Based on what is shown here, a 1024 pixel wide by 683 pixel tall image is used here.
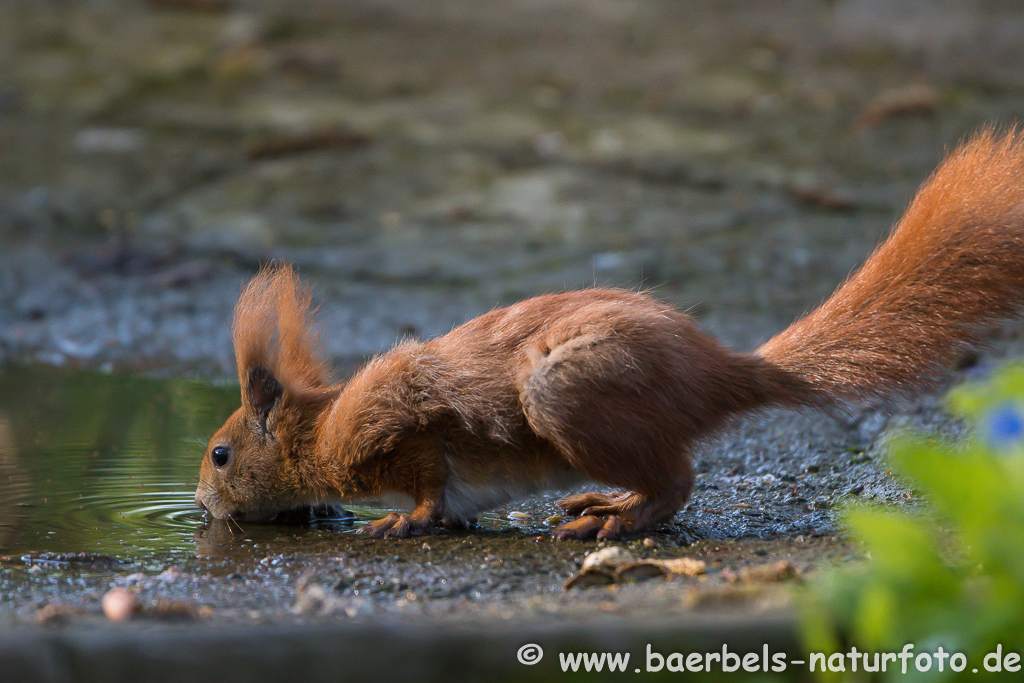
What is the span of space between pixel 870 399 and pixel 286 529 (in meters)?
2.19

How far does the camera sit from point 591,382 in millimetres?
3443

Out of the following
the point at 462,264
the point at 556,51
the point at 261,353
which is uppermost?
the point at 556,51

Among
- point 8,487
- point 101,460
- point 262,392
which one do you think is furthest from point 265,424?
point 8,487

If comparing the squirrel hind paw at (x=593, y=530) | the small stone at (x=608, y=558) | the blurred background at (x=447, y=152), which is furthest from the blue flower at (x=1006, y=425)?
the blurred background at (x=447, y=152)

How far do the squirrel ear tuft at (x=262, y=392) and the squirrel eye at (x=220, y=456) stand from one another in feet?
0.58

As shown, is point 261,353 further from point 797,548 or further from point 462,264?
point 462,264

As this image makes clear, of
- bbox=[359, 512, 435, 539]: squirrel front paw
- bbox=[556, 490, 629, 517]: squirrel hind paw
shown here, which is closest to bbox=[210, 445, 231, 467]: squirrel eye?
bbox=[359, 512, 435, 539]: squirrel front paw

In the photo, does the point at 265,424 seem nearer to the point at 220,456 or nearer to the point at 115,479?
the point at 220,456

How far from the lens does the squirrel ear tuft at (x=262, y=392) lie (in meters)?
4.03

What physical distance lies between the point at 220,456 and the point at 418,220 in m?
4.62

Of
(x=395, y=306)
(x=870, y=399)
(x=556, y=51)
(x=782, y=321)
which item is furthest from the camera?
(x=556, y=51)

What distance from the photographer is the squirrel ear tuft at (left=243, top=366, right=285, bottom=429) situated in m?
4.03

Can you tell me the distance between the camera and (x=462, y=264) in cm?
767

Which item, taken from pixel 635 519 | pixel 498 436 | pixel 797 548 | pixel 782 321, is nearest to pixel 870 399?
pixel 797 548
